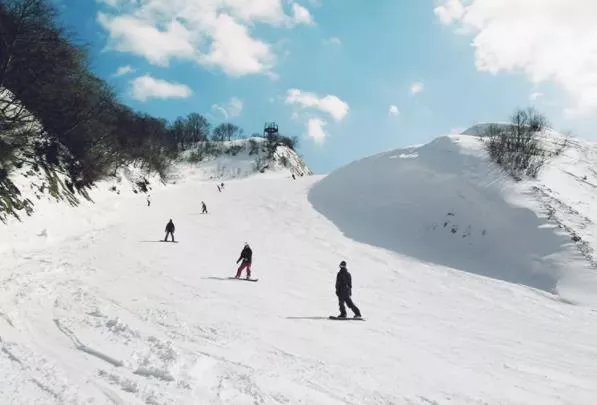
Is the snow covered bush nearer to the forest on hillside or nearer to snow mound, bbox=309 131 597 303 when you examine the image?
snow mound, bbox=309 131 597 303

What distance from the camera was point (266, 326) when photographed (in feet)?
38.6

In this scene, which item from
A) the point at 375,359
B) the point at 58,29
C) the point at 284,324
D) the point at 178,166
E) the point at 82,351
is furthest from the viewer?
the point at 178,166

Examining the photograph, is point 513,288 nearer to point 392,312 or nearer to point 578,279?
point 578,279

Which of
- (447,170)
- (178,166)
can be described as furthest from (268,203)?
(178,166)

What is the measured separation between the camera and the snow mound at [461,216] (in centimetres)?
2467

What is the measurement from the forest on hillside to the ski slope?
11.8 feet

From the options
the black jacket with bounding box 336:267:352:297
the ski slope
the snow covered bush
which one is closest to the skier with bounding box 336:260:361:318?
the black jacket with bounding box 336:267:352:297

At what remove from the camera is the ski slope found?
24.7ft

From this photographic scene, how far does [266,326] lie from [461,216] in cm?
2403

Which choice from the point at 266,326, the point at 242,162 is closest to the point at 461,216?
the point at 266,326

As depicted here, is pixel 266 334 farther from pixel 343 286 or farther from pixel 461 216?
pixel 461 216

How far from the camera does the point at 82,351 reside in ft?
27.6

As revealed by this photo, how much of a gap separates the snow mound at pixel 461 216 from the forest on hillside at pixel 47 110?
19576mm

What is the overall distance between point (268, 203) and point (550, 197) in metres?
23.5
